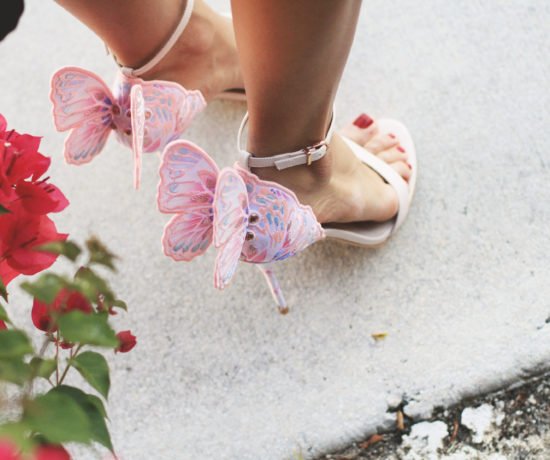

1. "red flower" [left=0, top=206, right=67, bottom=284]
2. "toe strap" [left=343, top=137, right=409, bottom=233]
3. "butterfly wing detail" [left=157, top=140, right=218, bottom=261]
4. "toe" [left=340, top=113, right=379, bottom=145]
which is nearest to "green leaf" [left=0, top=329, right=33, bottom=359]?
"red flower" [left=0, top=206, right=67, bottom=284]

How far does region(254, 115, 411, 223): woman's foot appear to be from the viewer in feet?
3.03

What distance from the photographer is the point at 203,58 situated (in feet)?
3.60

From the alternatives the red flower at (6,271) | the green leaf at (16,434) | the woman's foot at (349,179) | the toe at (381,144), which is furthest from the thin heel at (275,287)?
the green leaf at (16,434)

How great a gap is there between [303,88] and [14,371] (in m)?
0.52

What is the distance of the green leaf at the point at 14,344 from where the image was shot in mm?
334

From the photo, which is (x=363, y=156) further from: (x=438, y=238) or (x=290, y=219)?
(x=290, y=219)

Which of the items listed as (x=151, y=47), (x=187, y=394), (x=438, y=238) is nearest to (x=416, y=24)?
(x=438, y=238)

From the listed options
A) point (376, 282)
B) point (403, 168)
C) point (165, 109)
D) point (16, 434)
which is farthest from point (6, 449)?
point (403, 168)

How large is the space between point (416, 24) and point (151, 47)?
613 mm

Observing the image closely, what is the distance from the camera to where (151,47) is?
996 mm

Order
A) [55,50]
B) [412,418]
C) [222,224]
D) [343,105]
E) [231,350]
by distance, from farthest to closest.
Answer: [55,50] < [343,105] < [231,350] < [412,418] < [222,224]

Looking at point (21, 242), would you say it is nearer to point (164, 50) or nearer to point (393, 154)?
point (164, 50)

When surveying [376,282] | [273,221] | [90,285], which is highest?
[90,285]

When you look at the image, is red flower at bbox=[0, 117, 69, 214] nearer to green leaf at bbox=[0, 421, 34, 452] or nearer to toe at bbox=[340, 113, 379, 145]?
green leaf at bbox=[0, 421, 34, 452]
